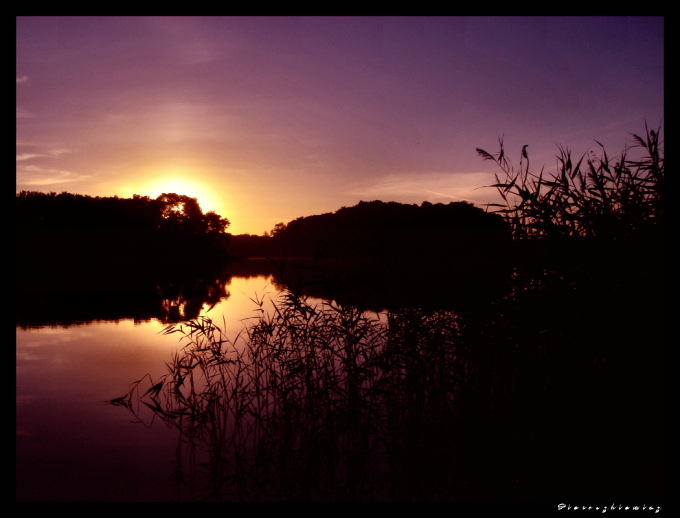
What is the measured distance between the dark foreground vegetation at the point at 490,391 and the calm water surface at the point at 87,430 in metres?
0.47

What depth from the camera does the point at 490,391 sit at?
25.2 ft

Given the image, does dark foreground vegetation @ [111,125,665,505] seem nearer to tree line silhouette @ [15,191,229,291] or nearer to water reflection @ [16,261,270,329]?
water reflection @ [16,261,270,329]

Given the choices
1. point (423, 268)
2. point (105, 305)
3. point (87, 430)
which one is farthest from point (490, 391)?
point (105, 305)

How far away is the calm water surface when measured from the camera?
6.44 m

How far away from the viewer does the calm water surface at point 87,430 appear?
21.1 ft

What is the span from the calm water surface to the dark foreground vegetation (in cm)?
47

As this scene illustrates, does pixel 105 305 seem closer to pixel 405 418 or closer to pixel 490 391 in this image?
pixel 405 418

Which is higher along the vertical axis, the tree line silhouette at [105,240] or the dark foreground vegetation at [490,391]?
the tree line silhouette at [105,240]

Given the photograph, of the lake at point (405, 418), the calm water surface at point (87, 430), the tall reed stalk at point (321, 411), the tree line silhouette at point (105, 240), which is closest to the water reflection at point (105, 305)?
the calm water surface at point (87, 430)

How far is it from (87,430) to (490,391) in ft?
24.3

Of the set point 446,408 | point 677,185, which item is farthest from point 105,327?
point 677,185

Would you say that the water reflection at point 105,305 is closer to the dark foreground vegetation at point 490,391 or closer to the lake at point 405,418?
the lake at point 405,418

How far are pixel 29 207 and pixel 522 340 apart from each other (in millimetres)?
55488
